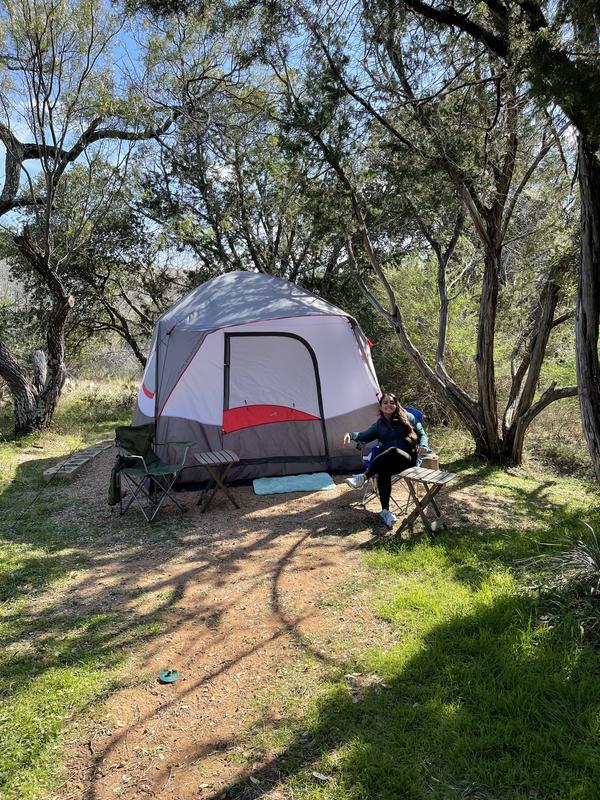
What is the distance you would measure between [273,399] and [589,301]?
369cm

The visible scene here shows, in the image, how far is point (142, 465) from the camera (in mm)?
5172

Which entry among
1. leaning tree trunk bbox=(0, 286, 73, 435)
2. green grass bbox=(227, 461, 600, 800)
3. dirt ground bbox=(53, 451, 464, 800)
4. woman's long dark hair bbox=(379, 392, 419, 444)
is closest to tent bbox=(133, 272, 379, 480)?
dirt ground bbox=(53, 451, 464, 800)

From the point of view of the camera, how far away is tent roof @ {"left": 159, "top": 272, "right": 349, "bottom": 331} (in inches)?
239

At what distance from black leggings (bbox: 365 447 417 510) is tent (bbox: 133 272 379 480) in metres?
1.62

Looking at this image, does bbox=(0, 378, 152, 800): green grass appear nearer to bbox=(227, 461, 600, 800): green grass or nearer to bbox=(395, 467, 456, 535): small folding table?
bbox=(227, 461, 600, 800): green grass

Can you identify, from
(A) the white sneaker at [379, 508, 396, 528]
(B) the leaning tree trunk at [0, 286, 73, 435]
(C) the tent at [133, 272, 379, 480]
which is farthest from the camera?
(B) the leaning tree trunk at [0, 286, 73, 435]

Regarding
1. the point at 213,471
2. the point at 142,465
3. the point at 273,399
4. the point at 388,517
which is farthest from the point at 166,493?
the point at 388,517

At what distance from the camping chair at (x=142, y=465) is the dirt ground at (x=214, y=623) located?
16cm

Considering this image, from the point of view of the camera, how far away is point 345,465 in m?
6.27

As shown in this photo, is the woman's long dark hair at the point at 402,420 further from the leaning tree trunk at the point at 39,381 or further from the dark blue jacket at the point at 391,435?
the leaning tree trunk at the point at 39,381

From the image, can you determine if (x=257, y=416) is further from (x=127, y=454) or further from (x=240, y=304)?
(x=127, y=454)

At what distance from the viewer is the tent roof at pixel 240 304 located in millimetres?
6074

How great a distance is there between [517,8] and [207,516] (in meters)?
4.57

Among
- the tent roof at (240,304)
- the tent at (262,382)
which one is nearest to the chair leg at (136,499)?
the tent at (262,382)
